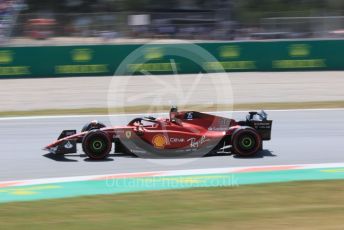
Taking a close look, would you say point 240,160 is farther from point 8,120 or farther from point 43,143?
point 8,120

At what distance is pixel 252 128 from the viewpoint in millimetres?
8836

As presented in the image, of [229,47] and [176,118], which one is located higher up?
[229,47]

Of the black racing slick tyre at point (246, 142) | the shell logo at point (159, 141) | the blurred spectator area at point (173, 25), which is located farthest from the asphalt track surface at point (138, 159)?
the blurred spectator area at point (173, 25)

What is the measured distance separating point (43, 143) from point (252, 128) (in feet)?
12.3

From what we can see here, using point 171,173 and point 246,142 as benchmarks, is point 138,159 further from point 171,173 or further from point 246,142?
point 246,142

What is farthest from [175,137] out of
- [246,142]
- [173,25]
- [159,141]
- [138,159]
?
[173,25]

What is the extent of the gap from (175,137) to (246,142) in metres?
1.05

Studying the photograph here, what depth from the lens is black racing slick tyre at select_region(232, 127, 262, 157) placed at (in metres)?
8.77

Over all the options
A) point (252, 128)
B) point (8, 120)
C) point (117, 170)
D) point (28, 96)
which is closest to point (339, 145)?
point (252, 128)

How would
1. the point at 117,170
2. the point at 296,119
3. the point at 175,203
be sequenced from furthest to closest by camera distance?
1. the point at 296,119
2. the point at 117,170
3. the point at 175,203

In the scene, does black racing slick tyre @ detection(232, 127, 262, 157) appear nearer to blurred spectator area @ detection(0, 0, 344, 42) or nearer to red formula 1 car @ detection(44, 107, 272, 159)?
red formula 1 car @ detection(44, 107, 272, 159)

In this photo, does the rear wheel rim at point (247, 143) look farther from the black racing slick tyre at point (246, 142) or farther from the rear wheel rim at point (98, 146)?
the rear wheel rim at point (98, 146)

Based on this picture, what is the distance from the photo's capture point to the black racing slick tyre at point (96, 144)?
871cm

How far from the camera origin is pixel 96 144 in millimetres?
8797
